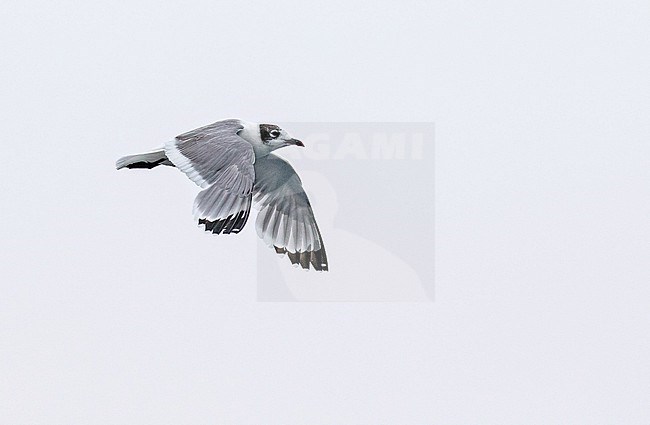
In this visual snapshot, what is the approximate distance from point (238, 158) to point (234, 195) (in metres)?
0.29

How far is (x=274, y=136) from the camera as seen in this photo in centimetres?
541

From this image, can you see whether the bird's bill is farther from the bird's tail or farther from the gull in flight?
the bird's tail

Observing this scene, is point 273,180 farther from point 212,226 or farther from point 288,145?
point 212,226

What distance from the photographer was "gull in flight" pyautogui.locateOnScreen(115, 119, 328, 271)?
466cm

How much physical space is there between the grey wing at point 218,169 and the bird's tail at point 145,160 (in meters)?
0.17

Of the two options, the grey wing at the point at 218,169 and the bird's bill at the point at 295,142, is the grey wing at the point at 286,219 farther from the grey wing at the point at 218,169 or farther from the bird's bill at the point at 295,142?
the grey wing at the point at 218,169

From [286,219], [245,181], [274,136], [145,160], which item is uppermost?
[274,136]

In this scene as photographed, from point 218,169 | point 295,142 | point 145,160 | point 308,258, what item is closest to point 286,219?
point 308,258

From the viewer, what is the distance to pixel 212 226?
4.59 metres

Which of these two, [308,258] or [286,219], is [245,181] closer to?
[286,219]

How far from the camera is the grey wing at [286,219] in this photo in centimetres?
600

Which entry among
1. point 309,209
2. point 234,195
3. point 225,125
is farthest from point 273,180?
point 234,195

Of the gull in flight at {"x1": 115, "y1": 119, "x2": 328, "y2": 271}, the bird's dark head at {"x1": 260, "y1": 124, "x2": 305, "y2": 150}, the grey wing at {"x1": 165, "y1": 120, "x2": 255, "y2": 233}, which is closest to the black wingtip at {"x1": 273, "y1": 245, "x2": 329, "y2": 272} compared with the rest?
the gull in flight at {"x1": 115, "y1": 119, "x2": 328, "y2": 271}

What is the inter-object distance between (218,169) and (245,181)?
0.16 metres
